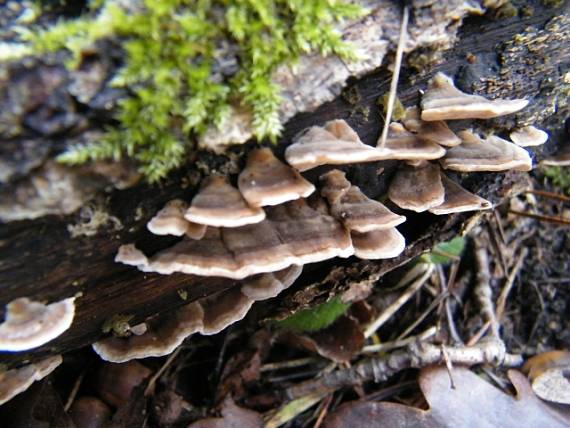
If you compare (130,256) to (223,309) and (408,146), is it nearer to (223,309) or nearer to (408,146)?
(223,309)

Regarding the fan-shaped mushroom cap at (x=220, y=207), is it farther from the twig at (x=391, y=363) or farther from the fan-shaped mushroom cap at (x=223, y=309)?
the twig at (x=391, y=363)

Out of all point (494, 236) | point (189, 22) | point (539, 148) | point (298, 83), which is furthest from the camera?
point (494, 236)

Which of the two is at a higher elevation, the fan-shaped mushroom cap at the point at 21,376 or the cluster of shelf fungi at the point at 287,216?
the cluster of shelf fungi at the point at 287,216

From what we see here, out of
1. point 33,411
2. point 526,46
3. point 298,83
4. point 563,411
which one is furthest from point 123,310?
point 563,411

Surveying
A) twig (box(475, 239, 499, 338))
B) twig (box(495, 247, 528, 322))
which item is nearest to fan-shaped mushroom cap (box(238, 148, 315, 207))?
twig (box(475, 239, 499, 338))

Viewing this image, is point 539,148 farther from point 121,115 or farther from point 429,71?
point 121,115

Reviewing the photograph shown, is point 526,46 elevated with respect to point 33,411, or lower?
elevated

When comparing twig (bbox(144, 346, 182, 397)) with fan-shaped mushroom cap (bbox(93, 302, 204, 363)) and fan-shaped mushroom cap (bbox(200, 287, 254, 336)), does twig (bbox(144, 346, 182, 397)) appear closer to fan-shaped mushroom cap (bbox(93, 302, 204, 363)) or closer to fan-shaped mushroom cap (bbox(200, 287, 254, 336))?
fan-shaped mushroom cap (bbox(93, 302, 204, 363))

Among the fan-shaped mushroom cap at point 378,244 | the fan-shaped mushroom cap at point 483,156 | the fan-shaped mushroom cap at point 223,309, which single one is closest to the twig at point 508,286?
the fan-shaped mushroom cap at point 483,156
